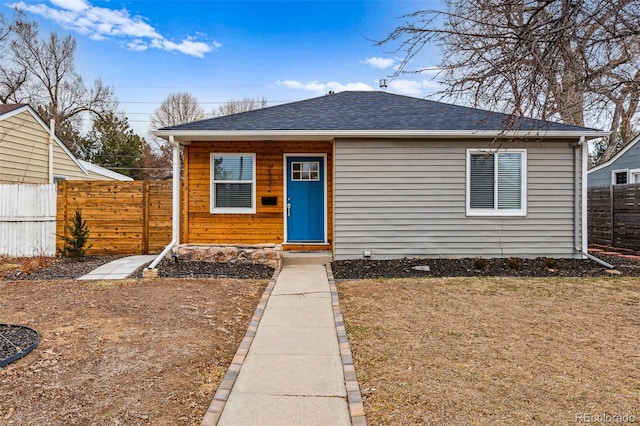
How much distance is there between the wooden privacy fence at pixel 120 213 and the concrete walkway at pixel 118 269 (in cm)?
70

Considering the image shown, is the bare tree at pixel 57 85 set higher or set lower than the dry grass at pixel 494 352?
higher

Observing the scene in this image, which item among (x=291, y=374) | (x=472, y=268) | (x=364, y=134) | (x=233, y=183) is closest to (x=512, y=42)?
(x=364, y=134)

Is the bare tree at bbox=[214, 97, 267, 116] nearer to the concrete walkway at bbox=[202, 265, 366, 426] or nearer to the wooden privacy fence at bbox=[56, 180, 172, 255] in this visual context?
the wooden privacy fence at bbox=[56, 180, 172, 255]

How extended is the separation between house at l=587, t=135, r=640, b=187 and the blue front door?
→ 1103cm

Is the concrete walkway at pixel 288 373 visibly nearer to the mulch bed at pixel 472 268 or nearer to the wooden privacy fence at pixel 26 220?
the mulch bed at pixel 472 268

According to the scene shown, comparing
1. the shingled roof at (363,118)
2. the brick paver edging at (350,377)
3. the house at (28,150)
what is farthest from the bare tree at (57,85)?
the brick paver edging at (350,377)

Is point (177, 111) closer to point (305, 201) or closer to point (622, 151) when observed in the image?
point (305, 201)

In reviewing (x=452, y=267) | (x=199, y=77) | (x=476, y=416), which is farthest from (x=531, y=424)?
(x=199, y=77)

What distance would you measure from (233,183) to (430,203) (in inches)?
174

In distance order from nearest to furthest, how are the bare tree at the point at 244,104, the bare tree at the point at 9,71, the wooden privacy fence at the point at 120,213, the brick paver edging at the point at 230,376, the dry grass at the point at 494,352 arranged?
1. the brick paver edging at the point at 230,376
2. the dry grass at the point at 494,352
3. the wooden privacy fence at the point at 120,213
4. the bare tree at the point at 9,71
5. the bare tree at the point at 244,104

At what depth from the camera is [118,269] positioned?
7.54 meters

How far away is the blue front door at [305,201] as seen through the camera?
9.14 metres

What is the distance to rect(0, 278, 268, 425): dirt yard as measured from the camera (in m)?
2.70

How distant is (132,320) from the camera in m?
4.60
